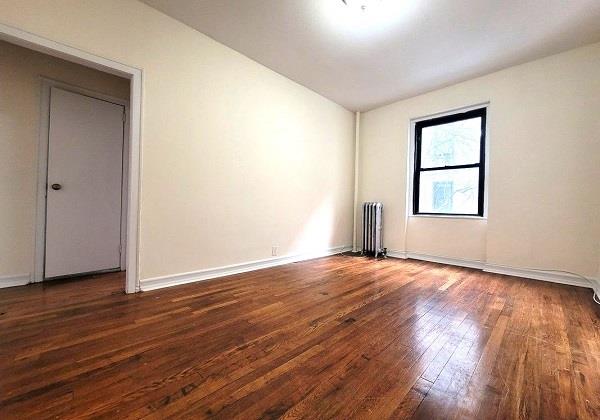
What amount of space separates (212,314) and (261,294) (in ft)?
1.79

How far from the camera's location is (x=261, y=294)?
230 centimetres

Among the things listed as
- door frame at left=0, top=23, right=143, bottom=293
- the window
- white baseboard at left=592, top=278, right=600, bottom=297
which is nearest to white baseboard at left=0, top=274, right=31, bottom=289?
door frame at left=0, top=23, right=143, bottom=293

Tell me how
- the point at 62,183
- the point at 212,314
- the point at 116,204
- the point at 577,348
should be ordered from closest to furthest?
the point at 577,348 → the point at 212,314 → the point at 62,183 → the point at 116,204

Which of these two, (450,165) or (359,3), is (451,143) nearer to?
(450,165)

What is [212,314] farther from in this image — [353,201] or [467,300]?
[353,201]

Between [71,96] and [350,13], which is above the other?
[350,13]

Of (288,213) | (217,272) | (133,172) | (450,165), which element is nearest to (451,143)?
(450,165)

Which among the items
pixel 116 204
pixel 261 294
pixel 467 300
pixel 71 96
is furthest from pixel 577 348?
pixel 71 96

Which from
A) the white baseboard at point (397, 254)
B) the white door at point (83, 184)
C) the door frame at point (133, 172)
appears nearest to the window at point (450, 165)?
the white baseboard at point (397, 254)

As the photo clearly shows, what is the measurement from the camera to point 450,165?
150 inches

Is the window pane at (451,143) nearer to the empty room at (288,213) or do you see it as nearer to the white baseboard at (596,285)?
the empty room at (288,213)

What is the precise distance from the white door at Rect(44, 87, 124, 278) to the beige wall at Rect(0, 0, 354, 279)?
1075 millimetres

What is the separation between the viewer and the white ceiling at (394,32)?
224 centimetres

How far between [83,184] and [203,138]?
4.92 feet
